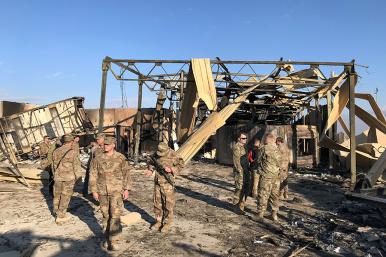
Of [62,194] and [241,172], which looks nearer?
[62,194]

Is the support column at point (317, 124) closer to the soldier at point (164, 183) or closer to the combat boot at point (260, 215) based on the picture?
the combat boot at point (260, 215)

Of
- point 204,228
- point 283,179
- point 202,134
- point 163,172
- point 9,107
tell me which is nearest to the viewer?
point 163,172

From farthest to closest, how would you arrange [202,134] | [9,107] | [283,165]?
[9,107], [202,134], [283,165]

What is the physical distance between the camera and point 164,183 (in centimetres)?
729

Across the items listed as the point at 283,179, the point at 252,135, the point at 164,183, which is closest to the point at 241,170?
the point at 283,179

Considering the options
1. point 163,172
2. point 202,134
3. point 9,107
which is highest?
point 9,107

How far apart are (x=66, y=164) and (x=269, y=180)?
437 centimetres

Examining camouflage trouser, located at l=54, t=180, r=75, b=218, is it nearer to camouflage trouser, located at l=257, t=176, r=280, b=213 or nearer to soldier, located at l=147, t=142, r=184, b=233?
soldier, located at l=147, t=142, r=184, b=233

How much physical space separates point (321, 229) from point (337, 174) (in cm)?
845

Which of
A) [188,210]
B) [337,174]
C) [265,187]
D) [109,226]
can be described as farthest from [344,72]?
[109,226]

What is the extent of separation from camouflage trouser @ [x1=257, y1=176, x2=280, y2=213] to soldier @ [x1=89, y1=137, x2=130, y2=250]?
3.31 meters

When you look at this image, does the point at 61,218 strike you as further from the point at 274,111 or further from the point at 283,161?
the point at 274,111

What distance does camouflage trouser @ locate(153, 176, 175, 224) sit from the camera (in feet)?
24.0

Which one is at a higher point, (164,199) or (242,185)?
(164,199)
